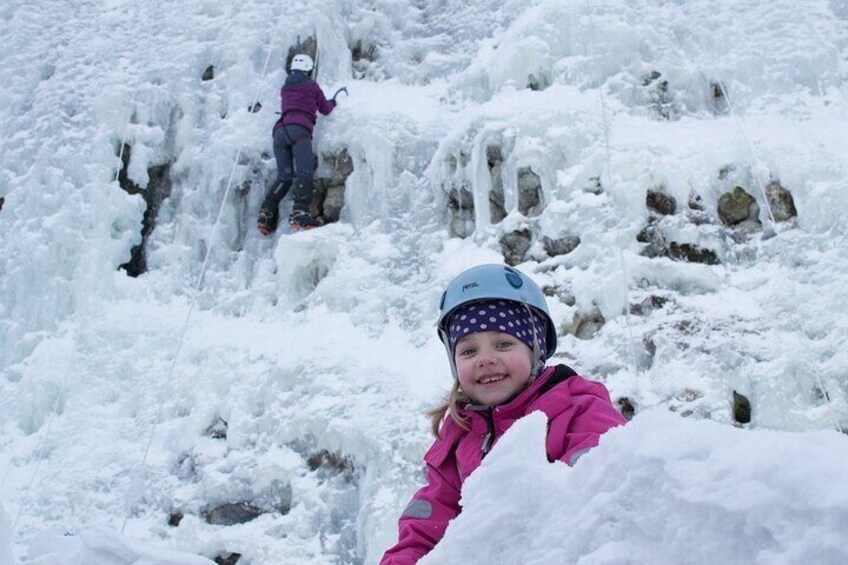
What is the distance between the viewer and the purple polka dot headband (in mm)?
2592

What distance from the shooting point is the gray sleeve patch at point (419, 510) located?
88.4 inches

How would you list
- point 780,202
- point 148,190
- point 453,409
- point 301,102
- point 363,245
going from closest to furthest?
point 453,409 → point 780,202 → point 363,245 → point 301,102 → point 148,190

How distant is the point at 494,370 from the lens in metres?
2.48

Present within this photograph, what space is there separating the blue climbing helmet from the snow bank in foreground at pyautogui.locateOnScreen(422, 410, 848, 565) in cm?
Result: 148

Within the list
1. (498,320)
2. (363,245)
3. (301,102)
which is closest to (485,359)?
(498,320)

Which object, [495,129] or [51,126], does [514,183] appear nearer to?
[495,129]

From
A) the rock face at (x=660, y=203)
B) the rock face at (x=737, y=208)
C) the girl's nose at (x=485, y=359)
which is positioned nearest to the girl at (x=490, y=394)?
the girl's nose at (x=485, y=359)

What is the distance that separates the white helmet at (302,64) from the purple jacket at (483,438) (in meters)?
5.72

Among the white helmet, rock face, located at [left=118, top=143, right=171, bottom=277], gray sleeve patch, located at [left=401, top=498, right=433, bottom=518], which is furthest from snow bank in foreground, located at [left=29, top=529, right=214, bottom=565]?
the white helmet

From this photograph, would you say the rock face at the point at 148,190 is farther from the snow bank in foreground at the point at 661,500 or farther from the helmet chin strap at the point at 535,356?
the snow bank in foreground at the point at 661,500

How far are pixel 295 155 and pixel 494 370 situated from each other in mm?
4906

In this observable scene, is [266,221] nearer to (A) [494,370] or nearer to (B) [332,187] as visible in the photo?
(B) [332,187]

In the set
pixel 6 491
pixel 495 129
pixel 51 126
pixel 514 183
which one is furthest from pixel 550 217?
pixel 51 126

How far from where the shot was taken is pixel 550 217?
19.4ft
